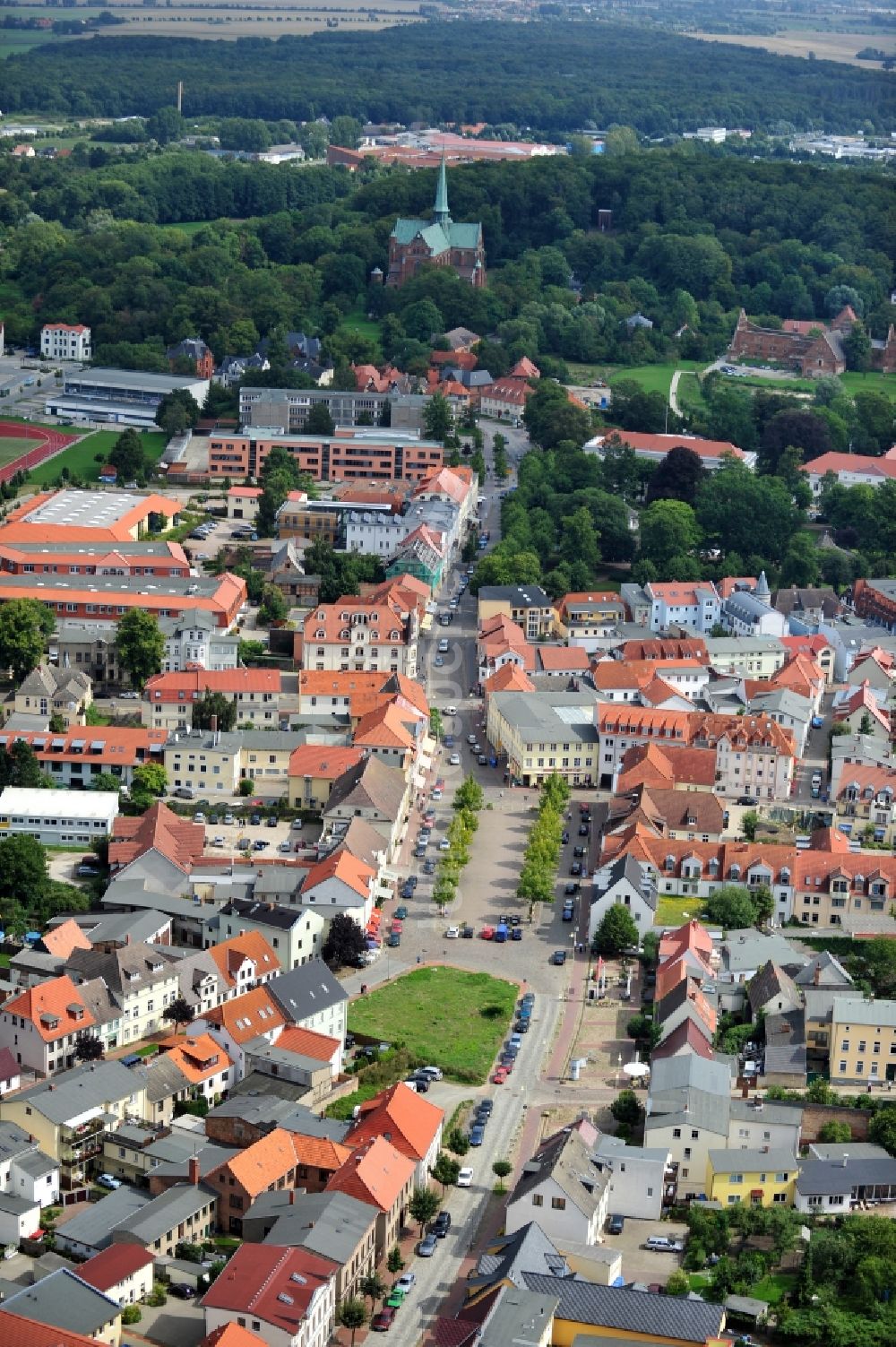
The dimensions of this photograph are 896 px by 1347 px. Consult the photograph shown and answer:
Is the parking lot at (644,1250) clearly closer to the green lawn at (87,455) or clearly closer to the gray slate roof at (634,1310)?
the gray slate roof at (634,1310)

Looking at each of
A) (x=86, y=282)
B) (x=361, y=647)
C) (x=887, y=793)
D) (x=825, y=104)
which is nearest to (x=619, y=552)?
(x=361, y=647)

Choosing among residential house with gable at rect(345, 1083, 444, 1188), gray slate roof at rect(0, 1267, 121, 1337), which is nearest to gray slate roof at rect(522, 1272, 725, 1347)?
residential house with gable at rect(345, 1083, 444, 1188)

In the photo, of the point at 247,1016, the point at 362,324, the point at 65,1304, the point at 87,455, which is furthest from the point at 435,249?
the point at 65,1304

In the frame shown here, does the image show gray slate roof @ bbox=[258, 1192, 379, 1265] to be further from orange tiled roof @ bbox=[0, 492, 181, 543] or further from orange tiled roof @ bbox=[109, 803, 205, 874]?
orange tiled roof @ bbox=[0, 492, 181, 543]

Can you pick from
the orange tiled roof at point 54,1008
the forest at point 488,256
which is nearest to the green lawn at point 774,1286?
the orange tiled roof at point 54,1008

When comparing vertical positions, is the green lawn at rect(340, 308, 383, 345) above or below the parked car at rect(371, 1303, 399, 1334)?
below

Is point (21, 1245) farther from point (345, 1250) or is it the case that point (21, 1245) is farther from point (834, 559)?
point (834, 559)
